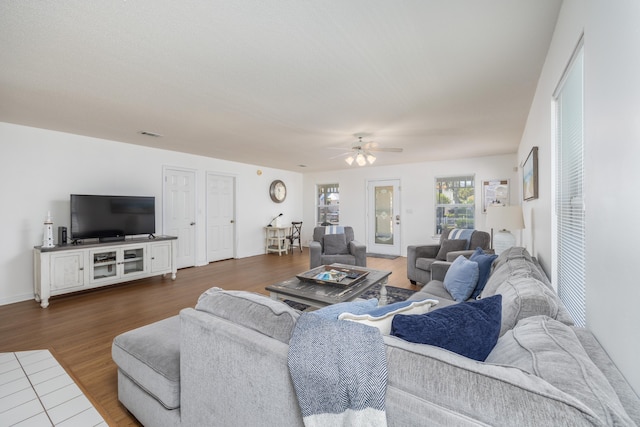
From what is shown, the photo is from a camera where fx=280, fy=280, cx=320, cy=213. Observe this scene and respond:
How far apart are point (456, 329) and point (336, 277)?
80.4 inches

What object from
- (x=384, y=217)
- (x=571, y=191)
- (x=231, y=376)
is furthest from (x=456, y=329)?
(x=384, y=217)

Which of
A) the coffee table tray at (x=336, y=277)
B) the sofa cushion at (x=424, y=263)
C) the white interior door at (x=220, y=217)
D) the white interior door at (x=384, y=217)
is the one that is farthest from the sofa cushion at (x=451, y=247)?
the white interior door at (x=220, y=217)

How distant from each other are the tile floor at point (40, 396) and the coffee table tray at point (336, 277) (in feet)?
5.91

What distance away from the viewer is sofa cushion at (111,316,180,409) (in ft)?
4.44

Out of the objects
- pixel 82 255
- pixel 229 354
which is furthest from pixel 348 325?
pixel 82 255

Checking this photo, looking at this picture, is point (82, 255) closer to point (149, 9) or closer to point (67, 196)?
point (67, 196)

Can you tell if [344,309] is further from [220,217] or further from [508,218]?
[220,217]

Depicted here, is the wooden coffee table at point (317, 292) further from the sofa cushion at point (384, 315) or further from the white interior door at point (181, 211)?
the white interior door at point (181, 211)

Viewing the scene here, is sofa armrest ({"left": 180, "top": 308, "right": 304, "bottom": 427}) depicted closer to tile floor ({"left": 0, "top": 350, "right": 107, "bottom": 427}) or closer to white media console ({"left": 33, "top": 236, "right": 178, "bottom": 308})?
tile floor ({"left": 0, "top": 350, "right": 107, "bottom": 427})

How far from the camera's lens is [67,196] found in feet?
13.0

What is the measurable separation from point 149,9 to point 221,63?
1.94 feet

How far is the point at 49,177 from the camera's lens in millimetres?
3791

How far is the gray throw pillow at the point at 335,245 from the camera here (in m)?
5.02

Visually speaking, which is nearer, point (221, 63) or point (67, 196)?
point (221, 63)
